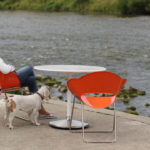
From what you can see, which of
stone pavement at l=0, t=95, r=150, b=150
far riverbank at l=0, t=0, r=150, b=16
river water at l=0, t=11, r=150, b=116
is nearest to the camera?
stone pavement at l=0, t=95, r=150, b=150

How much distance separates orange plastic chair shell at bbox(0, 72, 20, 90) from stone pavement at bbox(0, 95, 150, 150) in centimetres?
24

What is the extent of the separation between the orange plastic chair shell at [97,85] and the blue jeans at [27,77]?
2.62ft

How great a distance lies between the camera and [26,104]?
530 centimetres

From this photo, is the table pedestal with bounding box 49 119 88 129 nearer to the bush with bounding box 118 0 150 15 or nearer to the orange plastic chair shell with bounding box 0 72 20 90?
the orange plastic chair shell with bounding box 0 72 20 90

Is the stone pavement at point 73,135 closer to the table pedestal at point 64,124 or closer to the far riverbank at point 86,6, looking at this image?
the table pedestal at point 64,124

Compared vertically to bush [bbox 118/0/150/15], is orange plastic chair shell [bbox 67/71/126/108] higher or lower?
higher

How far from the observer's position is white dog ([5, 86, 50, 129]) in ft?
17.1

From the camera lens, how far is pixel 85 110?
637 centimetres

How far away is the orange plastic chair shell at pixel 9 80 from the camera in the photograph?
5.48 m

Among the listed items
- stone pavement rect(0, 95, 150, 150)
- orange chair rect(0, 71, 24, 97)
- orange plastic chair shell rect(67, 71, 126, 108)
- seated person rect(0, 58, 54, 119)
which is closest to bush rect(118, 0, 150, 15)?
stone pavement rect(0, 95, 150, 150)

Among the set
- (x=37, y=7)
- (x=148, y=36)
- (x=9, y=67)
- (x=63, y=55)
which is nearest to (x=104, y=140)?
(x=9, y=67)

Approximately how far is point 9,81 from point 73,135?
1126 mm

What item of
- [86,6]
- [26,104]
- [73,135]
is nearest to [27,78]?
[26,104]

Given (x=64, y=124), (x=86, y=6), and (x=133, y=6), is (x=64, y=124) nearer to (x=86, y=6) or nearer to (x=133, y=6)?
(x=133, y=6)
